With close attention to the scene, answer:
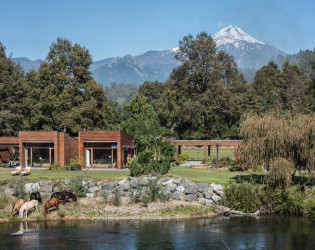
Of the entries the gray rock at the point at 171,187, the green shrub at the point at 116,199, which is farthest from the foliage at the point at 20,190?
the gray rock at the point at 171,187

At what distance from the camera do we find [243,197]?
25375mm

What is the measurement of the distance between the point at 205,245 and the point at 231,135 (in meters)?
54.7

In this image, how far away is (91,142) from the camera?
40062 millimetres

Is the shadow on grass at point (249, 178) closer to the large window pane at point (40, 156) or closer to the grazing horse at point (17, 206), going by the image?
the grazing horse at point (17, 206)

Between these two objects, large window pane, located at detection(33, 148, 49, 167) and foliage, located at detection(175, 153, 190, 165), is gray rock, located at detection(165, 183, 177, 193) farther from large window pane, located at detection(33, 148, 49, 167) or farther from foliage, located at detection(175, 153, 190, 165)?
foliage, located at detection(175, 153, 190, 165)

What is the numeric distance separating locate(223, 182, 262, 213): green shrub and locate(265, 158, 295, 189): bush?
94cm

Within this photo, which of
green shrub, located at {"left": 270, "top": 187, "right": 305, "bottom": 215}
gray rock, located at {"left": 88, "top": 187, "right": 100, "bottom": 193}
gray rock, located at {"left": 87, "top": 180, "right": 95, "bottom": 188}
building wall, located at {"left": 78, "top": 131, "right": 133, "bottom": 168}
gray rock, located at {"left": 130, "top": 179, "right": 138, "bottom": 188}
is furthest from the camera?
building wall, located at {"left": 78, "top": 131, "right": 133, "bottom": 168}

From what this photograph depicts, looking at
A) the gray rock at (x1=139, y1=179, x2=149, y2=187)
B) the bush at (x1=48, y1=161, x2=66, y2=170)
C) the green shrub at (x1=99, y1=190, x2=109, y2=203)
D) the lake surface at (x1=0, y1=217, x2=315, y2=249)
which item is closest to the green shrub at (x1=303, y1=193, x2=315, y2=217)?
the lake surface at (x1=0, y1=217, x2=315, y2=249)

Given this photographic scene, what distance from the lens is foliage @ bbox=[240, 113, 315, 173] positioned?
2561cm

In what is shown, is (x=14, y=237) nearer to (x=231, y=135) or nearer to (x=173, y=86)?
(x=173, y=86)

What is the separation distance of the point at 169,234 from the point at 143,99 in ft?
154

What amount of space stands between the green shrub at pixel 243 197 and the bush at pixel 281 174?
37.2 inches

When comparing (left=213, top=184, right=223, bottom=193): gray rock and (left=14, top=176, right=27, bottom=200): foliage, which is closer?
(left=14, top=176, right=27, bottom=200): foliage

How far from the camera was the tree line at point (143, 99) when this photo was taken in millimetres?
50969
